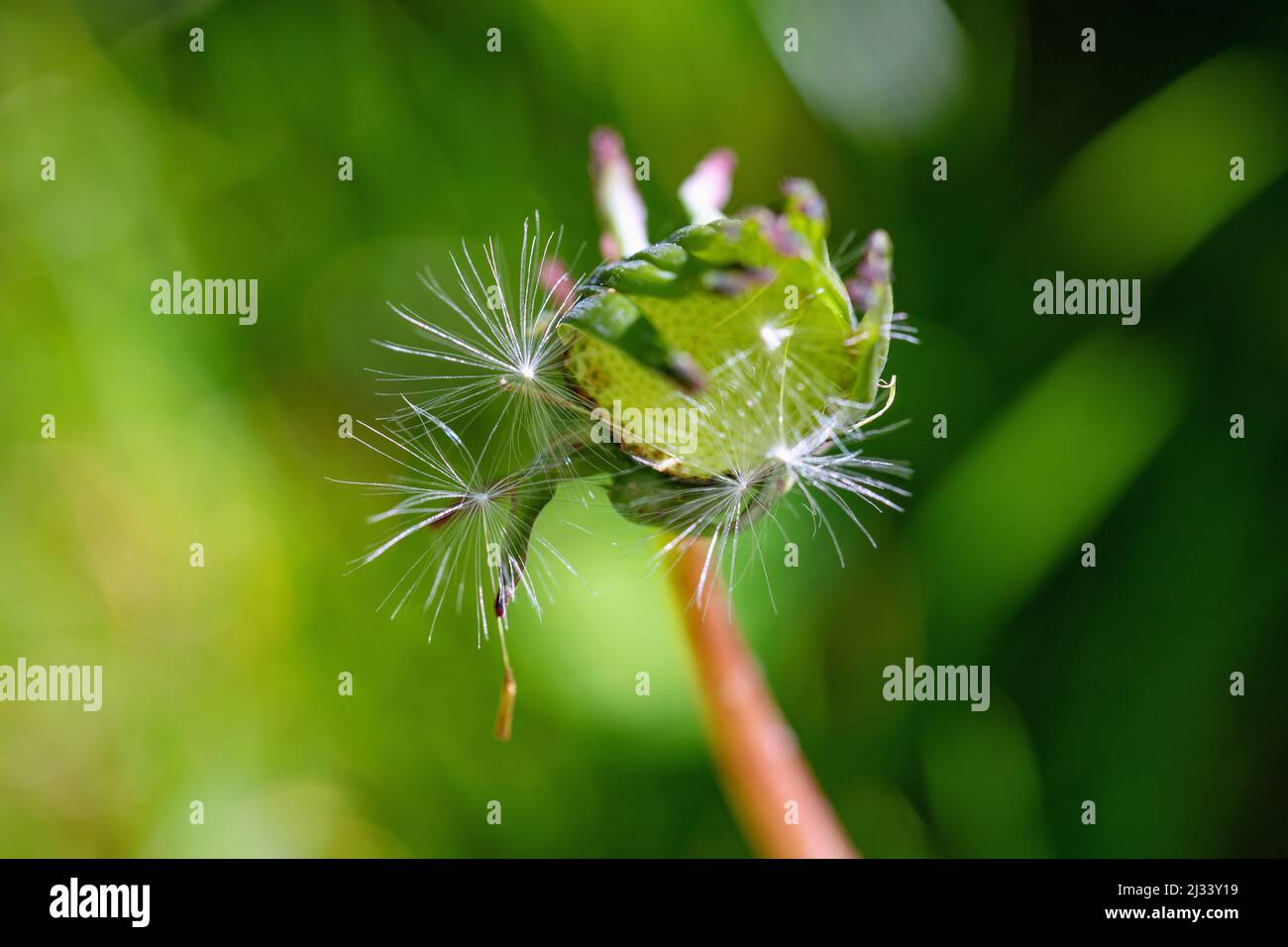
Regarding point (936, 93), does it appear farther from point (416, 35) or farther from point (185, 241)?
point (185, 241)

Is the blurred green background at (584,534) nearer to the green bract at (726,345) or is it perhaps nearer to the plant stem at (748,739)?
the plant stem at (748,739)

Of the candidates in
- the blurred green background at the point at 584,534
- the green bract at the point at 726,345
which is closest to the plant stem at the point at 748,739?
the green bract at the point at 726,345

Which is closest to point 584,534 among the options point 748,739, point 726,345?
point 748,739

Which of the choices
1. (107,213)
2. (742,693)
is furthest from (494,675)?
(107,213)

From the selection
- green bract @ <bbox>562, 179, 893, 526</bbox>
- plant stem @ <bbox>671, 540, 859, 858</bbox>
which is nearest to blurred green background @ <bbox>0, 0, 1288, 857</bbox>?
plant stem @ <bbox>671, 540, 859, 858</bbox>

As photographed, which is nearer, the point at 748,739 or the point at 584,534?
the point at 748,739

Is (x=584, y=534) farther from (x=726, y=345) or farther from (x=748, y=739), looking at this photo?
(x=726, y=345)

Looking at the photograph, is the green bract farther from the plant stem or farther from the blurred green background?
the blurred green background
